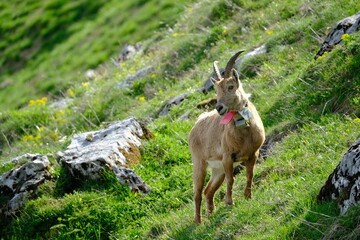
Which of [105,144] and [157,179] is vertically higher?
[105,144]

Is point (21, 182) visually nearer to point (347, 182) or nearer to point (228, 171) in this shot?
point (228, 171)

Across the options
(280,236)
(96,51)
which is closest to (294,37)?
(280,236)

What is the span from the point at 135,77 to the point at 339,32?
6993mm

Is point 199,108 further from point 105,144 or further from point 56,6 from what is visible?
point 56,6

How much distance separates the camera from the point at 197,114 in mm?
12320

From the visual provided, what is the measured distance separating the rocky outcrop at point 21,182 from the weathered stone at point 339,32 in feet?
17.7

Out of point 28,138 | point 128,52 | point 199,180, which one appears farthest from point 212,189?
point 128,52

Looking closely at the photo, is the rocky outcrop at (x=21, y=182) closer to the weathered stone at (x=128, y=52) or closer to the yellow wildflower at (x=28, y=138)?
the yellow wildflower at (x=28, y=138)

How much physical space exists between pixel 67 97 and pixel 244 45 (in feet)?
22.2

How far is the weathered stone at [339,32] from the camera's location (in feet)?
35.7

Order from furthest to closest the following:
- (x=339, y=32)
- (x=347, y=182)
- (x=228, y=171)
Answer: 1. (x=339, y=32)
2. (x=228, y=171)
3. (x=347, y=182)

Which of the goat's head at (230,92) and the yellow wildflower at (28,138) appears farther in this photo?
the yellow wildflower at (28,138)

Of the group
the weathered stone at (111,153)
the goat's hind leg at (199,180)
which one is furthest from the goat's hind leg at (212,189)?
the weathered stone at (111,153)

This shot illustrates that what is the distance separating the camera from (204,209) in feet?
29.7
